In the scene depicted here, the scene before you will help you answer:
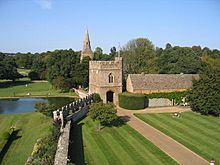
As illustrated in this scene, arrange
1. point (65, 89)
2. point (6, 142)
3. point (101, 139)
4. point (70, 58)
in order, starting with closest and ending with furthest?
point (101, 139) → point (6, 142) → point (65, 89) → point (70, 58)

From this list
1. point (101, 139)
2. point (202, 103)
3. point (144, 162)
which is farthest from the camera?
point (202, 103)

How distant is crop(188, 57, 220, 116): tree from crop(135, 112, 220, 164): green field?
1060 millimetres

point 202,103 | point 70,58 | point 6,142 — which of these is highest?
point 70,58

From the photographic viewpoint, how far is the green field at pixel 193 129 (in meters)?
23.3

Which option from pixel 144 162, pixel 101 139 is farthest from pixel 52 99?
pixel 144 162

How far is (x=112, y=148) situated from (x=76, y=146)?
2.97 metres

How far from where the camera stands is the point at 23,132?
32469mm

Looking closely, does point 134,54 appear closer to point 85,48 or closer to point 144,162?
point 85,48

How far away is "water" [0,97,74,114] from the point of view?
46.2 m

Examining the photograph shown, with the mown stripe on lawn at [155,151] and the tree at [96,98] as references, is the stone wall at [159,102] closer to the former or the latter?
the tree at [96,98]

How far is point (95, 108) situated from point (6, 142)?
9119 millimetres

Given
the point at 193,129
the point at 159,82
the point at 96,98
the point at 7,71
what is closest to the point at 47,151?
the point at 193,129

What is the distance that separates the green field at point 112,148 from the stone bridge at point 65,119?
1154 millimetres

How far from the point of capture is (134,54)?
70.1 m
